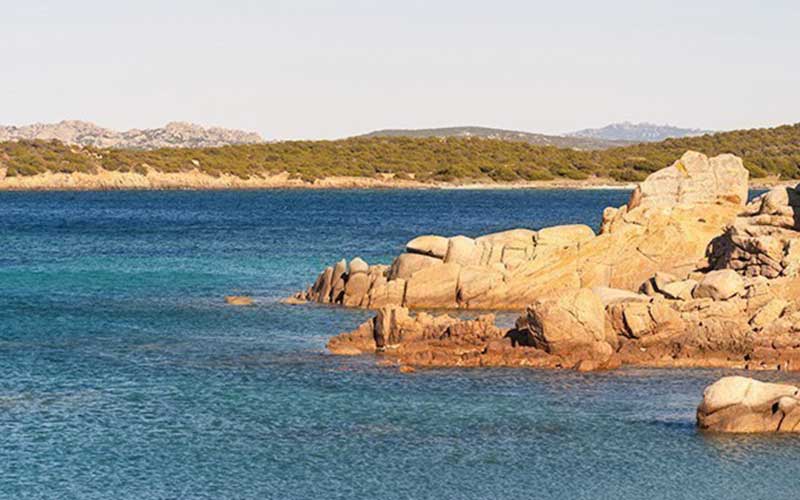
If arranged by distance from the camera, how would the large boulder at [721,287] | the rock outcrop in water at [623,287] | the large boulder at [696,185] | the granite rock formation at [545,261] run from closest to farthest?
1. the rock outcrop in water at [623,287]
2. the large boulder at [721,287]
3. the granite rock formation at [545,261]
4. the large boulder at [696,185]

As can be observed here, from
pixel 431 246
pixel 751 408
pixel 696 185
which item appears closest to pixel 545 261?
pixel 431 246

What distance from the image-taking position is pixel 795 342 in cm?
3984

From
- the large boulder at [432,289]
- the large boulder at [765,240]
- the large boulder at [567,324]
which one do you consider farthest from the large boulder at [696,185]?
the large boulder at [567,324]

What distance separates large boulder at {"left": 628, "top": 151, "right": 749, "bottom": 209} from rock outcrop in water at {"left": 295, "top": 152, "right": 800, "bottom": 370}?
0.18ft

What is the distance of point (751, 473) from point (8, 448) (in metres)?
16.8

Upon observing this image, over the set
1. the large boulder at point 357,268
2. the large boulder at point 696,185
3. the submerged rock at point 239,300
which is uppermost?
the large boulder at point 696,185

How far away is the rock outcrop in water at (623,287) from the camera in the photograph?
4022 cm

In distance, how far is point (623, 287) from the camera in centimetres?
5303

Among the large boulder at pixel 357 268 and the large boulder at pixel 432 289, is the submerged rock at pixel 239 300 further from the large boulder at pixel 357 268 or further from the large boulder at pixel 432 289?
the large boulder at pixel 432 289

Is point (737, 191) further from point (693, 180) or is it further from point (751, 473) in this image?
point (751, 473)

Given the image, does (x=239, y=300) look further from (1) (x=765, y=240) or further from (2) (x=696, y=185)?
(1) (x=765, y=240)

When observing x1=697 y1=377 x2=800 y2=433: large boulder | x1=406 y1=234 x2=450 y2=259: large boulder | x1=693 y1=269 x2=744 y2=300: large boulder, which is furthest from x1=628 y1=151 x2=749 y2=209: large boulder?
x1=697 y1=377 x2=800 y2=433: large boulder

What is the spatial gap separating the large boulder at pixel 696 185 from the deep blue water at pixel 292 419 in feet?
53.9

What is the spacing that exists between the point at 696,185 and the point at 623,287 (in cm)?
856
